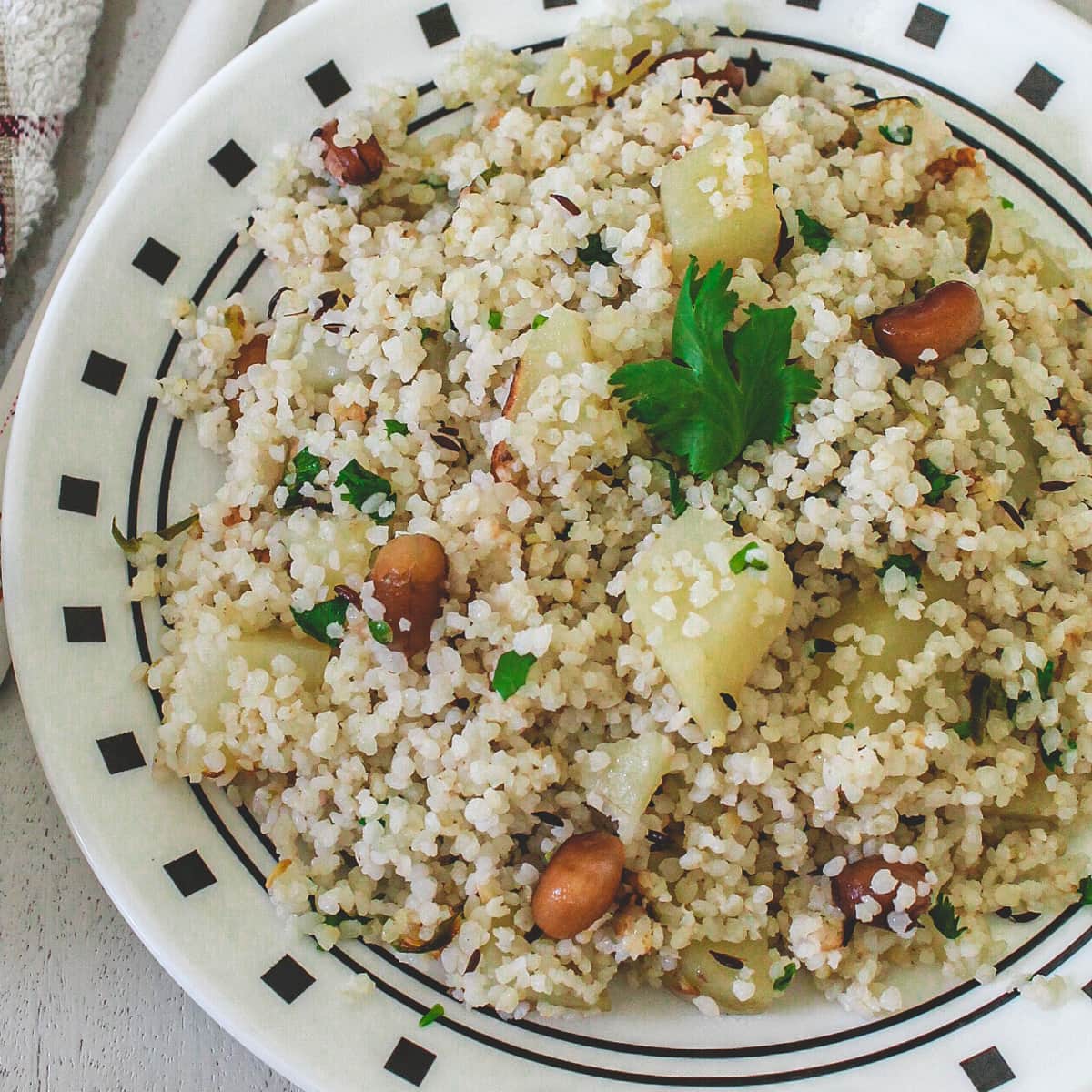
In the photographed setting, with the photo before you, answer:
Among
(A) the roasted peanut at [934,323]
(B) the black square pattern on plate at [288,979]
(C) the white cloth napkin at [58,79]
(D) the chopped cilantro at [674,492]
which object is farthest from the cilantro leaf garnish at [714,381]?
(C) the white cloth napkin at [58,79]

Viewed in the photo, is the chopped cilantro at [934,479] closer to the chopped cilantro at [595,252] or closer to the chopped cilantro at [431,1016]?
the chopped cilantro at [595,252]

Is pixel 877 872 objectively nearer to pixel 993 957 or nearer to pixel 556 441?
pixel 993 957

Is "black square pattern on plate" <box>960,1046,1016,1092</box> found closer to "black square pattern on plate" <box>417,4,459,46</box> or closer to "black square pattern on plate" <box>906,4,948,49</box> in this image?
"black square pattern on plate" <box>906,4,948,49</box>

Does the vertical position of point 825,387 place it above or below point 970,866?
above

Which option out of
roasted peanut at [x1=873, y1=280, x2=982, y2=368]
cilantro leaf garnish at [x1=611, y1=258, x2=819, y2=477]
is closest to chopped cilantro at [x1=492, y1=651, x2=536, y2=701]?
cilantro leaf garnish at [x1=611, y1=258, x2=819, y2=477]

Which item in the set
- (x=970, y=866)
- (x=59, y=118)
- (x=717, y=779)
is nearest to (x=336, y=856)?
(x=717, y=779)
